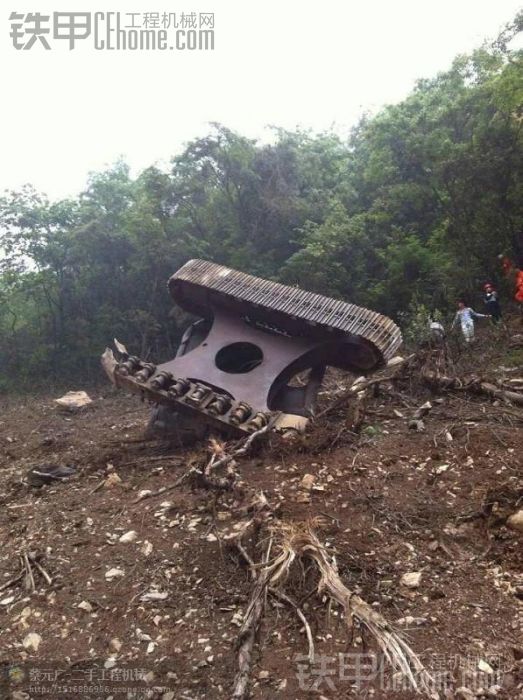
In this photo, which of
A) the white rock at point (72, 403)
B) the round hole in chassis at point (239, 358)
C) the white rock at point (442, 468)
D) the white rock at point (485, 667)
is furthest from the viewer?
the white rock at point (72, 403)

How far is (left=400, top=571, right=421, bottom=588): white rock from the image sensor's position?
3.36 m

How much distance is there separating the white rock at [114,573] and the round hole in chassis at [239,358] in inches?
159

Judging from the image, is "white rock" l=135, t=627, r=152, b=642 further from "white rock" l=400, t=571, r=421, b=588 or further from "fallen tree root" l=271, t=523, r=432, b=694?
"white rock" l=400, t=571, r=421, b=588

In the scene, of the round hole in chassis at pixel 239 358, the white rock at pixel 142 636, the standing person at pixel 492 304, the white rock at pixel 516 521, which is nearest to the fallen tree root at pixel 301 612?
the white rock at pixel 142 636

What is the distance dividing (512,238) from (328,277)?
4.34 m

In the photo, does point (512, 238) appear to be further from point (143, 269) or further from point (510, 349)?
point (143, 269)

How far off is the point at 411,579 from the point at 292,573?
0.72 metres

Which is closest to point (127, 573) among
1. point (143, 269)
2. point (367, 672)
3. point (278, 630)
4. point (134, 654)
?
point (134, 654)

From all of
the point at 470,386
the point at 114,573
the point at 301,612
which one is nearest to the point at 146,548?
the point at 114,573

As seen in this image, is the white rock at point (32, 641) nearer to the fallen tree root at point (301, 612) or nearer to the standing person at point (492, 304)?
the fallen tree root at point (301, 612)

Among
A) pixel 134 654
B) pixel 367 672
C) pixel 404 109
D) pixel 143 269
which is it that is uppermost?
pixel 404 109

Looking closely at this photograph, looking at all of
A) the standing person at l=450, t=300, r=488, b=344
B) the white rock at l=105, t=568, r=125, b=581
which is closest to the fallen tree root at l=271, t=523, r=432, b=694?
the white rock at l=105, t=568, r=125, b=581

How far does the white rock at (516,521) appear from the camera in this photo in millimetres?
3680

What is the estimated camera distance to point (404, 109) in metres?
16.3
